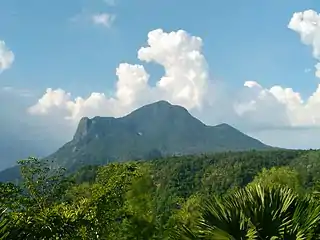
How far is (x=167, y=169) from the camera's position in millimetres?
144000

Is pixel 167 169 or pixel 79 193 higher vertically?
pixel 167 169

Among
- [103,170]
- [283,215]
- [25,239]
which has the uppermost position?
[103,170]

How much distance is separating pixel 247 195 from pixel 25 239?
4.33m

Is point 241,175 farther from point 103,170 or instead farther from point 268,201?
point 268,201

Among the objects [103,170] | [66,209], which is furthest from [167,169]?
[66,209]

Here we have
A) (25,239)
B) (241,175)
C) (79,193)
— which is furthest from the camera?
(241,175)

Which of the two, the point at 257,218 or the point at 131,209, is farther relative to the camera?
the point at 131,209

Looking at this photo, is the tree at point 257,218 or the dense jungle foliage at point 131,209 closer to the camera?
the tree at point 257,218

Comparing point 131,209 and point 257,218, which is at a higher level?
point 257,218

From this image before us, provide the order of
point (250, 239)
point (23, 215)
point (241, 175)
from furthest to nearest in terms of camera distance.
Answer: point (241, 175)
point (23, 215)
point (250, 239)

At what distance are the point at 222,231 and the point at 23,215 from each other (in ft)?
37.0

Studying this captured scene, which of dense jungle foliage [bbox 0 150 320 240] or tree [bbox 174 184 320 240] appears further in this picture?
dense jungle foliage [bbox 0 150 320 240]

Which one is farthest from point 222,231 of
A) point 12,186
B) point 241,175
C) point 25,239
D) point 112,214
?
point 241,175

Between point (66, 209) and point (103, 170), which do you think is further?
point (103, 170)
